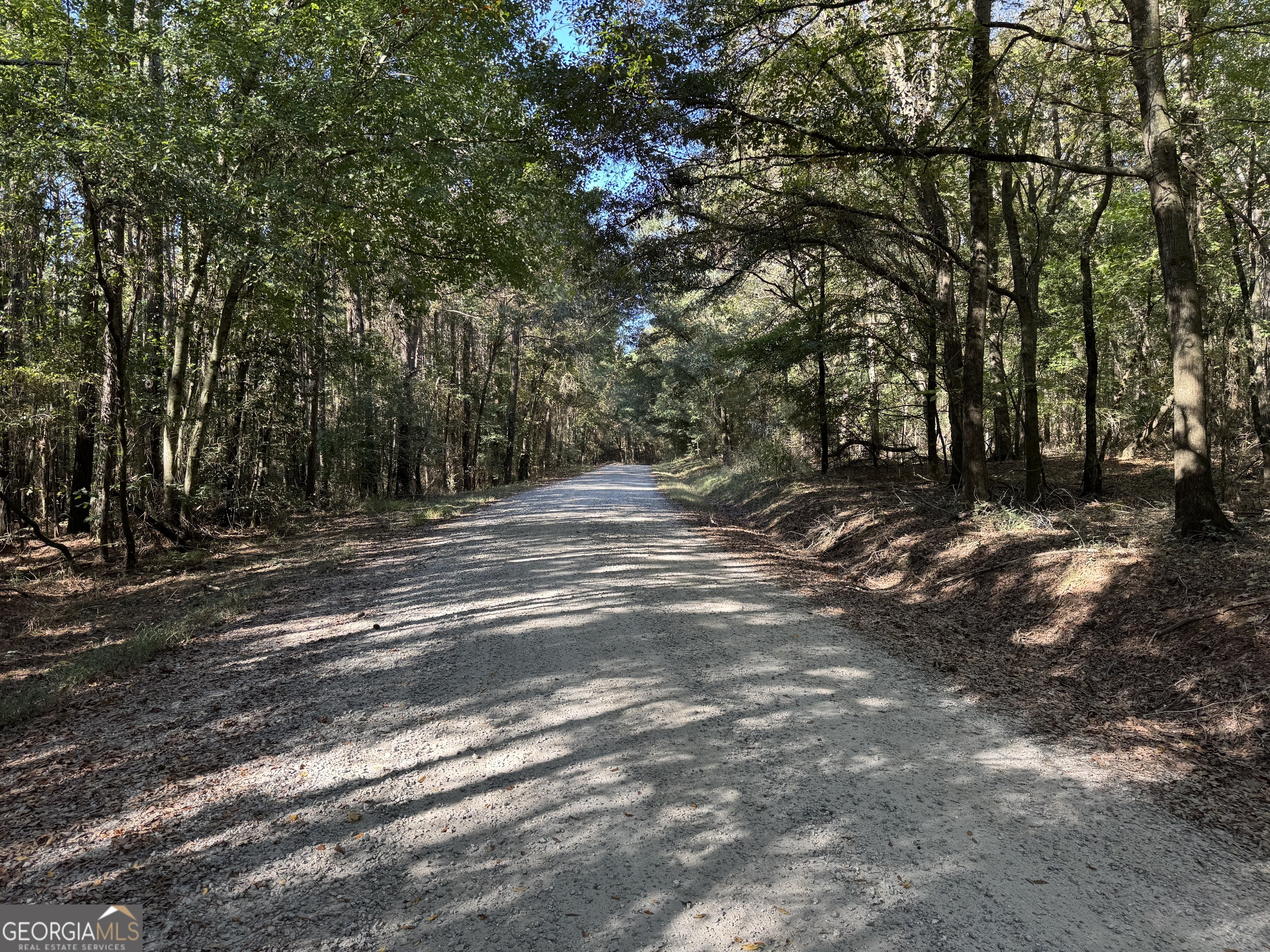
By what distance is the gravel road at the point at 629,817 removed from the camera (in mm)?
2396

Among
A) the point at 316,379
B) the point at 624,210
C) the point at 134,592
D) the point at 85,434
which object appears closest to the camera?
the point at 134,592

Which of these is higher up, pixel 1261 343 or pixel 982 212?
pixel 982 212

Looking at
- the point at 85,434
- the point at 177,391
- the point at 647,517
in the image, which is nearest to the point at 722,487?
the point at 647,517

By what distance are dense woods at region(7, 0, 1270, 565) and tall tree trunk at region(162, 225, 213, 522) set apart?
0.06 metres

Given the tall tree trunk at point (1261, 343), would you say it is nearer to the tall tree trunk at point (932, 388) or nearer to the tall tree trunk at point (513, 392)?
the tall tree trunk at point (932, 388)

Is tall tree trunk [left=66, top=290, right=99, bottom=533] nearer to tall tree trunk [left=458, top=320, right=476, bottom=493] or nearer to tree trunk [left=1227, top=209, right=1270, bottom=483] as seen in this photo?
tall tree trunk [left=458, top=320, right=476, bottom=493]

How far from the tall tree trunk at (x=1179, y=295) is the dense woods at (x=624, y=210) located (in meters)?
0.04

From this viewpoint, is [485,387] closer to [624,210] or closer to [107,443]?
[107,443]

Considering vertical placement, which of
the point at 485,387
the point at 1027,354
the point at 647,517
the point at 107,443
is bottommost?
the point at 647,517

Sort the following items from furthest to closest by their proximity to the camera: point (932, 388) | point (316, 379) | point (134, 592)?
1. point (316, 379)
2. point (932, 388)
3. point (134, 592)

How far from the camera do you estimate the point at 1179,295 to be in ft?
21.6

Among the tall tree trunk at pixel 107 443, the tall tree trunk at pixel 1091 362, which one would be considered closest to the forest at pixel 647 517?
the tall tree trunk at pixel 1091 362

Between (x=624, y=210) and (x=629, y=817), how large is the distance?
30.4ft

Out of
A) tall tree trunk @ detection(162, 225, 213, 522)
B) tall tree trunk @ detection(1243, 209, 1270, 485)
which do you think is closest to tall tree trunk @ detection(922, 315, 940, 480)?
tall tree trunk @ detection(1243, 209, 1270, 485)
